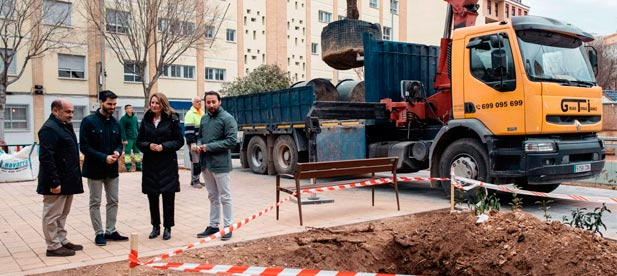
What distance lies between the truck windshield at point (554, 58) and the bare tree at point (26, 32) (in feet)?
81.0

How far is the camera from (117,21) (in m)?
31.0

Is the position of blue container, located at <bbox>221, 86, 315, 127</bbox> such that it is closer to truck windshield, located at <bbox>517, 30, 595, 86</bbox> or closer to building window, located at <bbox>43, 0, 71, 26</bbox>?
truck windshield, located at <bbox>517, 30, 595, 86</bbox>

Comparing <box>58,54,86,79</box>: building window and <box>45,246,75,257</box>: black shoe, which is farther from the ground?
<box>58,54,86,79</box>: building window

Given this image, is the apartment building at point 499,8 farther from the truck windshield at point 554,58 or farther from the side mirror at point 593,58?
the truck windshield at point 554,58

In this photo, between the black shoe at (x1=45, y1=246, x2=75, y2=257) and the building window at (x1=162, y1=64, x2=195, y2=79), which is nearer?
the black shoe at (x1=45, y1=246, x2=75, y2=257)

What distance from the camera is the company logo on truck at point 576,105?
8031 mm

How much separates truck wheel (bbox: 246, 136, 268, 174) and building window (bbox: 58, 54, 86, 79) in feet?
69.5

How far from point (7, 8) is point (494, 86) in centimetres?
2530

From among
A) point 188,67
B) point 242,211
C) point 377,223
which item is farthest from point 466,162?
point 188,67

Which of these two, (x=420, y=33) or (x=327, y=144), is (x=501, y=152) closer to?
(x=327, y=144)

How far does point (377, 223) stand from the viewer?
22.5 ft

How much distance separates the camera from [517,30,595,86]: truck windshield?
8.04 meters

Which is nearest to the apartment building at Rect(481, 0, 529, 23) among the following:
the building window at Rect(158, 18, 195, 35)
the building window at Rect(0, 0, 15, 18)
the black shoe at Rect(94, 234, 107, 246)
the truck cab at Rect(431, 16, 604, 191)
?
the building window at Rect(158, 18, 195, 35)

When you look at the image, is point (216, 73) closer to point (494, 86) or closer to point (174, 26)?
point (174, 26)
